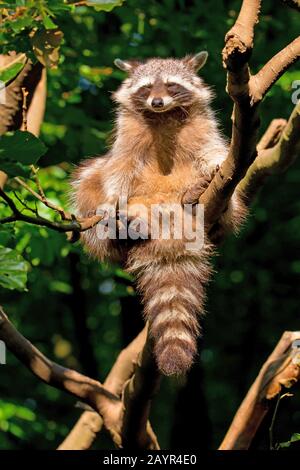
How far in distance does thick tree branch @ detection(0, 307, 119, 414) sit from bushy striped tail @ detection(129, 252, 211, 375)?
3.43 feet

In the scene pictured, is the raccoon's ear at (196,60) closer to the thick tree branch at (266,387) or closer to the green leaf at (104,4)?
the green leaf at (104,4)

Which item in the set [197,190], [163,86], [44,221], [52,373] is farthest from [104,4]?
[52,373]

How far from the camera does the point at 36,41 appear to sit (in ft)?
20.2

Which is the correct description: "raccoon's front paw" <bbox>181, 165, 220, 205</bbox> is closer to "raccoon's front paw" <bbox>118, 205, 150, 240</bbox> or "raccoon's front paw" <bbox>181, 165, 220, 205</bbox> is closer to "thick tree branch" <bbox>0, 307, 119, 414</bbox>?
"raccoon's front paw" <bbox>118, 205, 150, 240</bbox>

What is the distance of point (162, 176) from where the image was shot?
6676mm

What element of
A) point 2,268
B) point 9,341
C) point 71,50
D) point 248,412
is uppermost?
point 71,50

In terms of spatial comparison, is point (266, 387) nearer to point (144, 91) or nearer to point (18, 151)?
point (144, 91)

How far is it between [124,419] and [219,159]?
87.2 inches

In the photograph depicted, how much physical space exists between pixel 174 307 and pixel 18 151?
227 centimetres

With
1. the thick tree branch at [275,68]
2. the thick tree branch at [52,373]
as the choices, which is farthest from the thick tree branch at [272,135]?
the thick tree branch at [275,68]

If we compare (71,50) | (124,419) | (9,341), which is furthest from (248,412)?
(71,50)

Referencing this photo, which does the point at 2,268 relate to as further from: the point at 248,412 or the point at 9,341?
the point at 248,412

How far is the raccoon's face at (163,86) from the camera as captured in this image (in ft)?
22.6

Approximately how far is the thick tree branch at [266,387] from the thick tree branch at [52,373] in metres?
1.14
